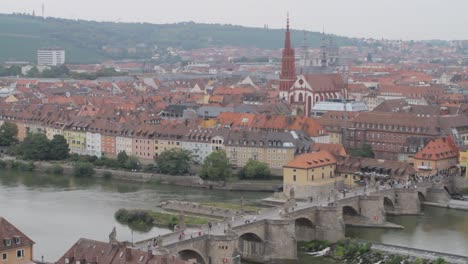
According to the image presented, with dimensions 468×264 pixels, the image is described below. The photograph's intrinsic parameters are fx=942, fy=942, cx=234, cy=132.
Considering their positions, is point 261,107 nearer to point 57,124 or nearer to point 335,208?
point 57,124

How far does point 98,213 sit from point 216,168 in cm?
910

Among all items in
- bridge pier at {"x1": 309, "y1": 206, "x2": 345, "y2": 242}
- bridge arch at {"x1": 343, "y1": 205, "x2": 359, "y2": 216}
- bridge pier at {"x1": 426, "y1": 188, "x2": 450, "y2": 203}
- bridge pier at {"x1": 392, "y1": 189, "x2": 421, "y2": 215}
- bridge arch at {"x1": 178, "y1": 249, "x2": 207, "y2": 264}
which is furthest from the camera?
bridge pier at {"x1": 426, "y1": 188, "x2": 450, "y2": 203}

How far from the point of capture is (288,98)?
71.8m

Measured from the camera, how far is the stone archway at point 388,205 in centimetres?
4144

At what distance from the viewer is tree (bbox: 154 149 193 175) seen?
5034 centimetres

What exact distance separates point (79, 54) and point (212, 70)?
37.4m

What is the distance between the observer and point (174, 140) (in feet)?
177

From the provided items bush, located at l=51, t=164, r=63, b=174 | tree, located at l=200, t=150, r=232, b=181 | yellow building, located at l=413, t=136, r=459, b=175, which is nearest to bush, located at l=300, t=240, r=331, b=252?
yellow building, located at l=413, t=136, r=459, b=175

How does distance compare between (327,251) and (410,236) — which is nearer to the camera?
(327,251)

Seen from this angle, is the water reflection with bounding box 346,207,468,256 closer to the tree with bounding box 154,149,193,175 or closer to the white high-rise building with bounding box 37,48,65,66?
the tree with bounding box 154,149,193,175

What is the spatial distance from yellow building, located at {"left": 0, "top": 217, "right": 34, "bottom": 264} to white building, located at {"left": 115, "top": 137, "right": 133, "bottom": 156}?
2993 centimetres

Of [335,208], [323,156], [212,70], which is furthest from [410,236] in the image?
[212,70]

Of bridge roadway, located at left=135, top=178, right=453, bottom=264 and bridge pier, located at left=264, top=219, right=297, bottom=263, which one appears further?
bridge pier, located at left=264, top=219, right=297, bottom=263

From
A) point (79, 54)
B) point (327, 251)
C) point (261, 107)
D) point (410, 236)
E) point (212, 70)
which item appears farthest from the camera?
point (79, 54)
